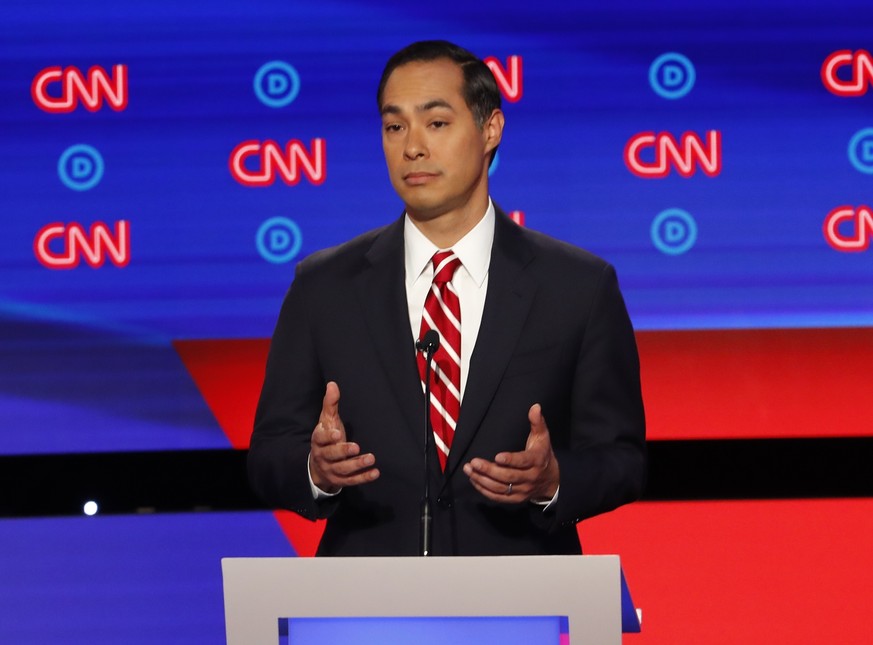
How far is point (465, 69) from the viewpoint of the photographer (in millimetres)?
2131

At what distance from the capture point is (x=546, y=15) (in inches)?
133

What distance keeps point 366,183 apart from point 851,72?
4.35 feet

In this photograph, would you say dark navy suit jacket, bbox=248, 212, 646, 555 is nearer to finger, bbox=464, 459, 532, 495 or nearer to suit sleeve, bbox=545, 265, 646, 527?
suit sleeve, bbox=545, 265, 646, 527

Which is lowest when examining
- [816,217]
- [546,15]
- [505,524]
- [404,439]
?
[505,524]

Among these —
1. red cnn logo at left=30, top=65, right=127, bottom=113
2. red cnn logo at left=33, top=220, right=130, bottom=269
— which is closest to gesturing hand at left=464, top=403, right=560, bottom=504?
red cnn logo at left=33, top=220, right=130, bottom=269

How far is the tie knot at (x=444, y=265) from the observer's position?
6.76 ft

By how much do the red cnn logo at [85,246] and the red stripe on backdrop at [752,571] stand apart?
1.47m

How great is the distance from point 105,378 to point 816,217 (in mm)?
1964

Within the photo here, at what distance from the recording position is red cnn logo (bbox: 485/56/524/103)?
336 cm

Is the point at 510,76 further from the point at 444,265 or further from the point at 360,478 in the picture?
the point at 360,478

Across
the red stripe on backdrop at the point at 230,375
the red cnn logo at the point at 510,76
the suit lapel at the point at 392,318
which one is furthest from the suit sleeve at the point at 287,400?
the red cnn logo at the point at 510,76

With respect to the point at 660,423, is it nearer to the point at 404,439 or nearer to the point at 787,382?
the point at 787,382

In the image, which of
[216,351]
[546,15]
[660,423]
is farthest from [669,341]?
[216,351]

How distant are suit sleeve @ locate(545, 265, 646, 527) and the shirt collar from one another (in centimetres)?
20
